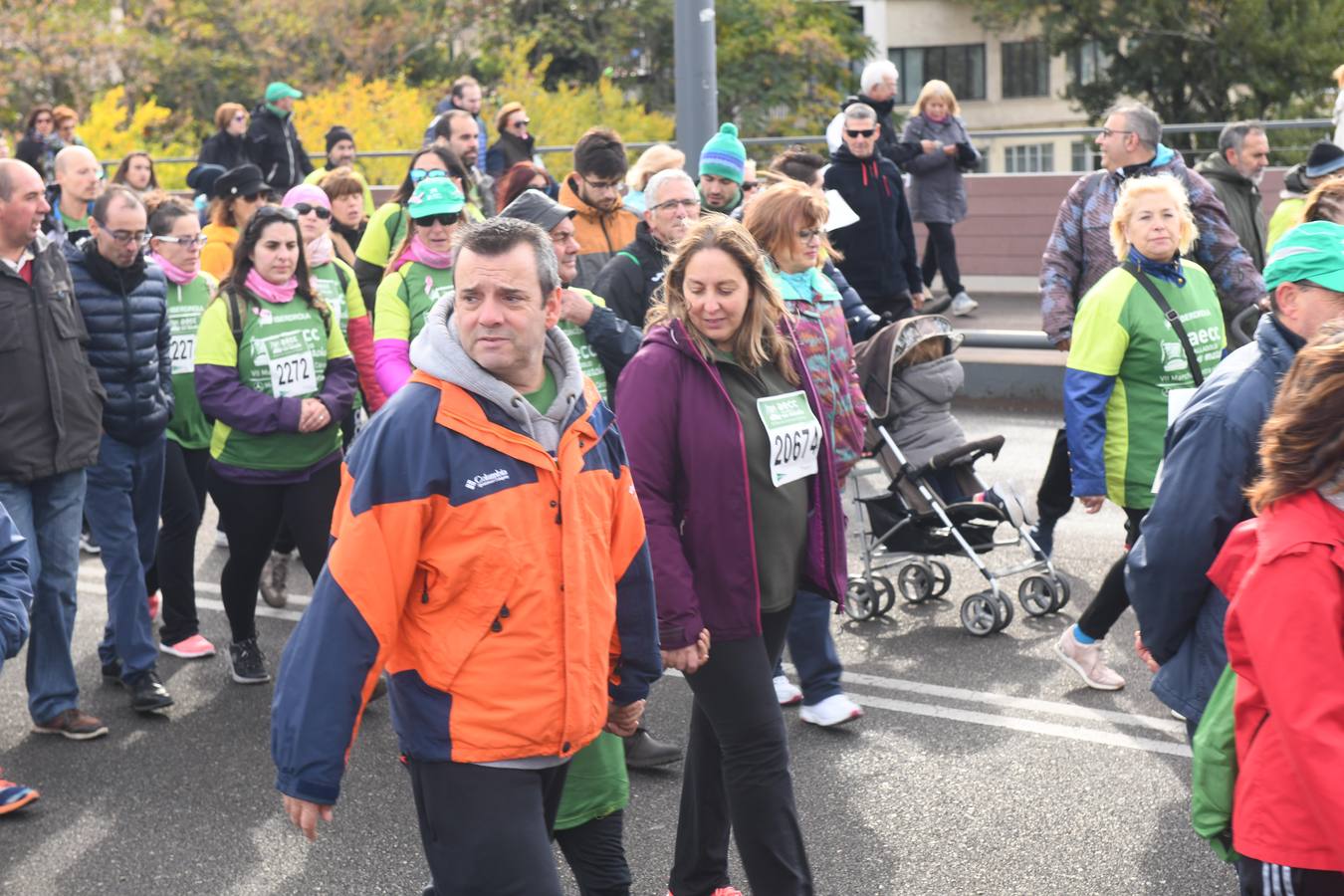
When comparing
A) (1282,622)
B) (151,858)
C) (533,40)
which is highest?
(533,40)

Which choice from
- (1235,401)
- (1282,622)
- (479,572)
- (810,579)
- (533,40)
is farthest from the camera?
(533,40)

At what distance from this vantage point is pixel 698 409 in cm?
463

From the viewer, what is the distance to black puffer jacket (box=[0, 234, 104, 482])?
20.4 feet

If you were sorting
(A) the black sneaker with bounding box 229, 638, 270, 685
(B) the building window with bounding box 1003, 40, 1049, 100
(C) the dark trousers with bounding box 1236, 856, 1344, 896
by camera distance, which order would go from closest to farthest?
(C) the dark trousers with bounding box 1236, 856, 1344, 896, (A) the black sneaker with bounding box 229, 638, 270, 685, (B) the building window with bounding box 1003, 40, 1049, 100

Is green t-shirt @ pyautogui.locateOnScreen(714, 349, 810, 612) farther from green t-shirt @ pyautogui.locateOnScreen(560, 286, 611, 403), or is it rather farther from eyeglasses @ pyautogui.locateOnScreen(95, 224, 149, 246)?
eyeglasses @ pyautogui.locateOnScreen(95, 224, 149, 246)

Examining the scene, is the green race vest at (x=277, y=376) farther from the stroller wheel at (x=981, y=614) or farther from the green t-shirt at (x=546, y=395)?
the green t-shirt at (x=546, y=395)

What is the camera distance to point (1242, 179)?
1025 cm

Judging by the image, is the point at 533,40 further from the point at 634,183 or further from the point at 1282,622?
the point at 1282,622

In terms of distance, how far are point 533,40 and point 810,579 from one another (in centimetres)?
2898

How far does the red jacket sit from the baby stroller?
4.27m

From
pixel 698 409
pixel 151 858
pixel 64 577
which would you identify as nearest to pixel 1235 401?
pixel 698 409

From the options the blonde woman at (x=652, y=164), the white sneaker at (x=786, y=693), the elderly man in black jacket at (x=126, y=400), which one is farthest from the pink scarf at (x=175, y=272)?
the white sneaker at (x=786, y=693)

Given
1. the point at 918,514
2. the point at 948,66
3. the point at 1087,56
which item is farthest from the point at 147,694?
the point at 948,66

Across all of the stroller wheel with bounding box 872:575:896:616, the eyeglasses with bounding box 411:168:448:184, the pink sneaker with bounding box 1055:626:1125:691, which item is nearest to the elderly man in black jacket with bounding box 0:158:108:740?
the eyeglasses with bounding box 411:168:448:184
